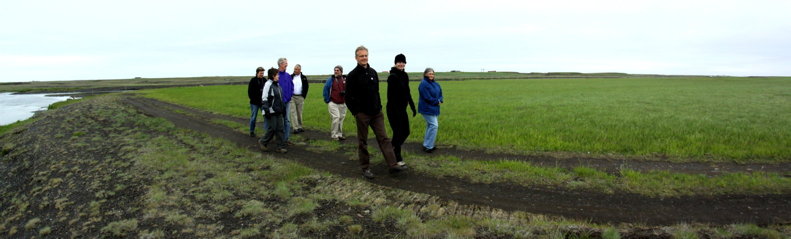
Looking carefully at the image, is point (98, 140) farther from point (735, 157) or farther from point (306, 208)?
point (735, 157)

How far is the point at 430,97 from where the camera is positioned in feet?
27.9

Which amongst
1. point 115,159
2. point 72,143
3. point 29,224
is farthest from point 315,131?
point 29,224

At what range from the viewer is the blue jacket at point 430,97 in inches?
336

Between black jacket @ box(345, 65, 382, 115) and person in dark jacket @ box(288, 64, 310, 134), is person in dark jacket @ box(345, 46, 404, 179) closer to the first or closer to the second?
black jacket @ box(345, 65, 382, 115)

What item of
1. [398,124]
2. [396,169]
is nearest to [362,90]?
[398,124]

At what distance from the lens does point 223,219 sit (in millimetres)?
4980

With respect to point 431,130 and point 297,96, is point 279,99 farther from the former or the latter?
point 431,130

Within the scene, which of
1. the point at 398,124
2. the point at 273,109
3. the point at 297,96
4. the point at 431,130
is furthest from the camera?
the point at 297,96

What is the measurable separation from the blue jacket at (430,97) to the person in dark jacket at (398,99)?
0.97 meters

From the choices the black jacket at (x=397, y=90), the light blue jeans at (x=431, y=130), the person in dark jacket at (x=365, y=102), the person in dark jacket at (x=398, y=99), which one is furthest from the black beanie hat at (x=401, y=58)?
the light blue jeans at (x=431, y=130)

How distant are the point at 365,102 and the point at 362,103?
55 mm

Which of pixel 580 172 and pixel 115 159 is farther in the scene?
pixel 115 159

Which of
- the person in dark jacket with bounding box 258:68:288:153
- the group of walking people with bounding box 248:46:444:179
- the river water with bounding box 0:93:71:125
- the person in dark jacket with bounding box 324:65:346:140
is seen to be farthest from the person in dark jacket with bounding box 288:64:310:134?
the river water with bounding box 0:93:71:125

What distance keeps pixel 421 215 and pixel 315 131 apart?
8135 millimetres
